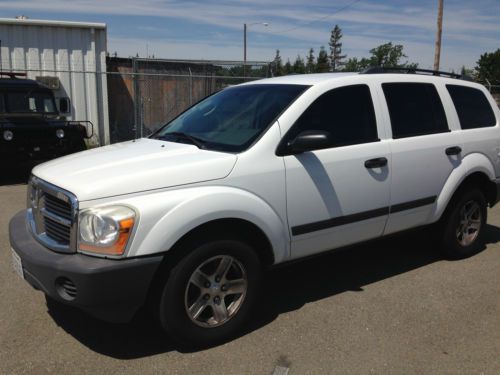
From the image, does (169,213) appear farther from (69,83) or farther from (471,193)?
(69,83)

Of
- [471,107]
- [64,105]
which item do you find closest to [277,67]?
[64,105]

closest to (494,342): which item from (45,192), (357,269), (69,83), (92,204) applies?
(357,269)

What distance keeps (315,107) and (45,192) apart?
6.69 feet

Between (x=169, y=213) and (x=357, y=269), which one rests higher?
(x=169, y=213)

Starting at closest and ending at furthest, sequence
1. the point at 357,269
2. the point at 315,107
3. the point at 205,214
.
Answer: the point at 205,214 < the point at 315,107 < the point at 357,269

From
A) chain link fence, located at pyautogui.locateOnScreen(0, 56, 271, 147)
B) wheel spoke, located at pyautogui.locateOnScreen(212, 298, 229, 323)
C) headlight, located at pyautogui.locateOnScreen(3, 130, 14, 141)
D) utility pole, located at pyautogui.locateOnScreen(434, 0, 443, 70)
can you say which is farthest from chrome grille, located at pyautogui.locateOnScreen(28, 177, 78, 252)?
utility pole, located at pyautogui.locateOnScreen(434, 0, 443, 70)

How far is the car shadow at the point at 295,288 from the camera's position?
3.35 metres

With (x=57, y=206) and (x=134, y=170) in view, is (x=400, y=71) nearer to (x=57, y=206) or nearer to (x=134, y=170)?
(x=134, y=170)

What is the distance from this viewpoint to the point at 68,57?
14.7 m

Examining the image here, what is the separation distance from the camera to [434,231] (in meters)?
4.98

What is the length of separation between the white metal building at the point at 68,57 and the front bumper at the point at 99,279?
465 inches

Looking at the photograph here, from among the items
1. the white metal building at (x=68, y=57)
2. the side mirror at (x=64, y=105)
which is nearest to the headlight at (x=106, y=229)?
the side mirror at (x=64, y=105)

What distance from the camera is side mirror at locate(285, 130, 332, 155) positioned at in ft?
11.2

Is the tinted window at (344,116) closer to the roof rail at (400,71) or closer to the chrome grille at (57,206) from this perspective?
the roof rail at (400,71)
